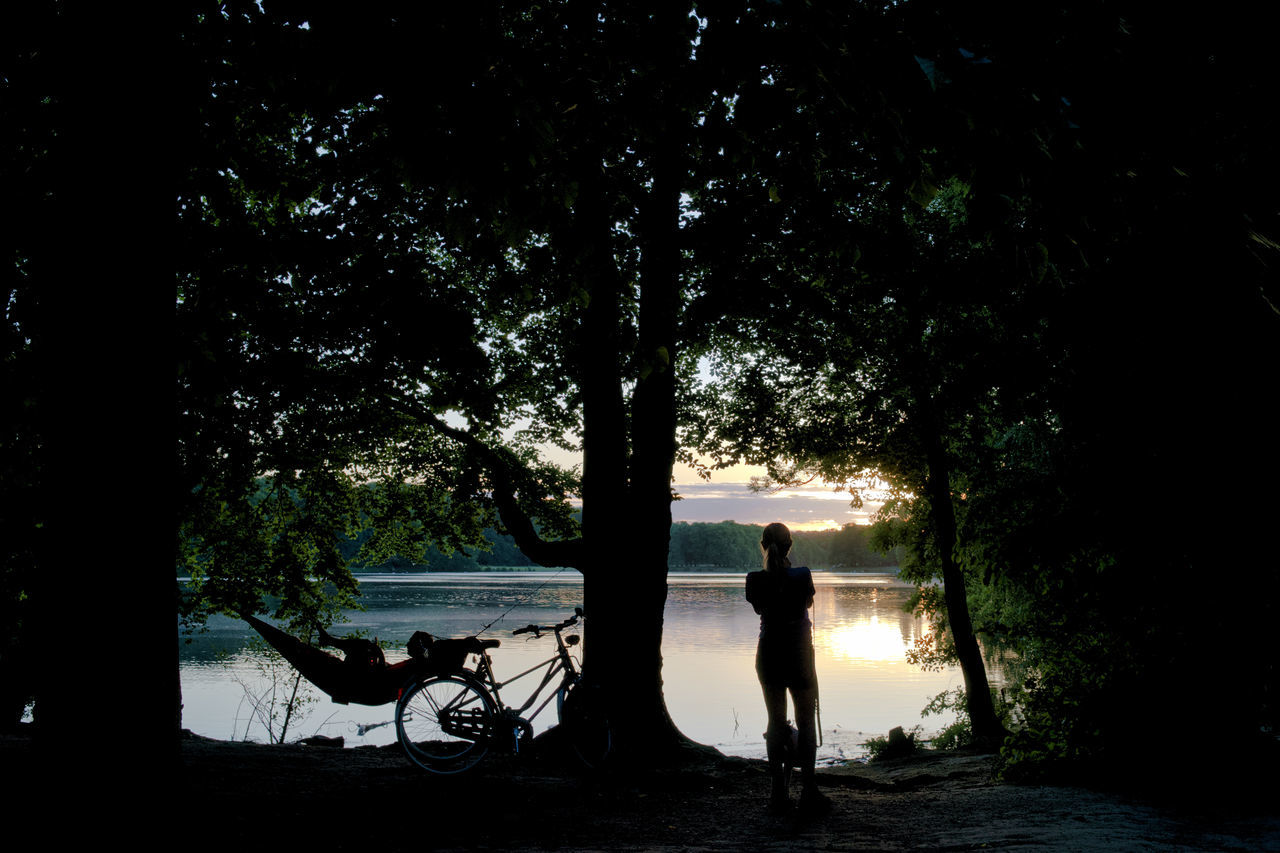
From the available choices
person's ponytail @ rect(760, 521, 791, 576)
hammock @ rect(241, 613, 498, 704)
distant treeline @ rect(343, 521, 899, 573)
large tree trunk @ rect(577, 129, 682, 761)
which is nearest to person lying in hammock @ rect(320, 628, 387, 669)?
hammock @ rect(241, 613, 498, 704)

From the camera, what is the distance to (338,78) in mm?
3533

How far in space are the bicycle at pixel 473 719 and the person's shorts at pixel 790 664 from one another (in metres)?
2.07

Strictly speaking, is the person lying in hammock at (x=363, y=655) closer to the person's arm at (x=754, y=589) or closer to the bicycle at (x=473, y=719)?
the bicycle at (x=473, y=719)

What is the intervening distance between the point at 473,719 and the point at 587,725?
0.99 meters

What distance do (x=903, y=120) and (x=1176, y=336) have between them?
299cm

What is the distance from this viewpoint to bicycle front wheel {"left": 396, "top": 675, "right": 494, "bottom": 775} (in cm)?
586

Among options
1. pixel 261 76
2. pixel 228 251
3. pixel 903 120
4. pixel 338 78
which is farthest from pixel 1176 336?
pixel 228 251

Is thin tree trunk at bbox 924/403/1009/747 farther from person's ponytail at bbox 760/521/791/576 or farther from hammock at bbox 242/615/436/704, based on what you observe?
hammock at bbox 242/615/436/704

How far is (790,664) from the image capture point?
14.7 feet

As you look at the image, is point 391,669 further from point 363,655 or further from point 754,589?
point 754,589

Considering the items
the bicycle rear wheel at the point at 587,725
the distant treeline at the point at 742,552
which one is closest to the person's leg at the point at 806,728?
the bicycle rear wheel at the point at 587,725

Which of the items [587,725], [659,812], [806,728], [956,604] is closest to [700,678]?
[956,604]

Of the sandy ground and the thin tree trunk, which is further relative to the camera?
the thin tree trunk

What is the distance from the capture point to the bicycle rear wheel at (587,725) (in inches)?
236
